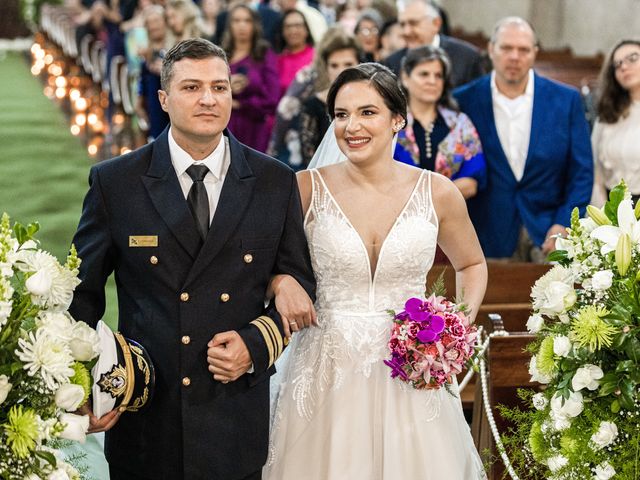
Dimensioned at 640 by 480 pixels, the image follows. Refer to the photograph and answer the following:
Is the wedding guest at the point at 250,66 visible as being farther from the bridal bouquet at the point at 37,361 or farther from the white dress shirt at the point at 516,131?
the bridal bouquet at the point at 37,361

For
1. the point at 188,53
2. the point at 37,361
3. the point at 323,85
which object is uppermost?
Answer: the point at 188,53

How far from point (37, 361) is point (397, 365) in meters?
1.30

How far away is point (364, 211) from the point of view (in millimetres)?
4117

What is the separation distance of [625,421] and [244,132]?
645cm

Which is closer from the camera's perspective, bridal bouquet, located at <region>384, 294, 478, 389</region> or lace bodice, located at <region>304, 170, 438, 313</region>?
bridal bouquet, located at <region>384, 294, 478, 389</region>

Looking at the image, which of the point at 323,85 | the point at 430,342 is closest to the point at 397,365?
the point at 430,342

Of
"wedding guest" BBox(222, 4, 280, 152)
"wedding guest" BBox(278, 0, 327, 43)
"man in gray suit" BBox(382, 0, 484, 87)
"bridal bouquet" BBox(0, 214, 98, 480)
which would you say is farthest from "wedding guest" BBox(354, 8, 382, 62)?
"bridal bouquet" BBox(0, 214, 98, 480)

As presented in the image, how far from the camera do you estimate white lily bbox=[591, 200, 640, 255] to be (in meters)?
3.31

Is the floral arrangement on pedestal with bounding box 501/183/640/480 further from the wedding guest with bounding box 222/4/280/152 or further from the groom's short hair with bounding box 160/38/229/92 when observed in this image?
the wedding guest with bounding box 222/4/280/152

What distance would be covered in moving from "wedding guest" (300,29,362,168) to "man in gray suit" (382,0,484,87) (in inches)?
15.7

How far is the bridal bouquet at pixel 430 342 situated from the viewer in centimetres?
366

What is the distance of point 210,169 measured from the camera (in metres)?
3.46

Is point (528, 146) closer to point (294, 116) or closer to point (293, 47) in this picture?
point (294, 116)

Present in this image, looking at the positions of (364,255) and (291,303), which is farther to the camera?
(364,255)
